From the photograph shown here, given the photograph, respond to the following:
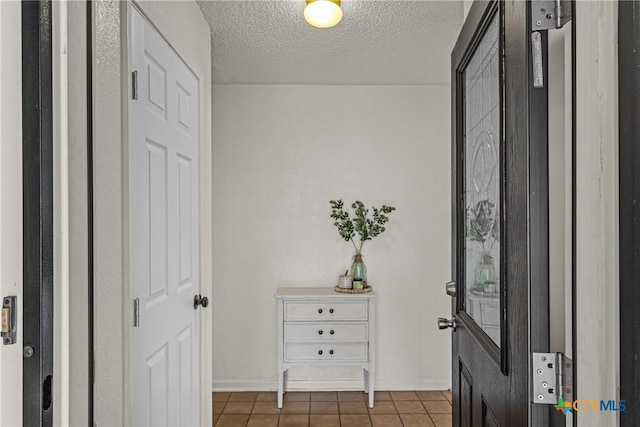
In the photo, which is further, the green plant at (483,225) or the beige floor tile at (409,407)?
the beige floor tile at (409,407)

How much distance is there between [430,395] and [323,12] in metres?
2.88

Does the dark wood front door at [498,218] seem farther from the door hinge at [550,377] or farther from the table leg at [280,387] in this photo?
the table leg at [280,387]

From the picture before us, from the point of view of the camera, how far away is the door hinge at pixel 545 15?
968 mm

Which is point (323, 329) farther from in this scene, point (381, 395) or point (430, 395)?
point (430, 395)

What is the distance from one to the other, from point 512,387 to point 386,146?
3.07 m

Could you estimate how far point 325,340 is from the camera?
3.64 meters

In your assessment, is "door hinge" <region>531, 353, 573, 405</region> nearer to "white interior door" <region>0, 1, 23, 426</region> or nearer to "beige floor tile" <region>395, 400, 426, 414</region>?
"white interior door" <region>0, 1, 23, 426</region>

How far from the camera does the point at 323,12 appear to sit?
89.4 inches

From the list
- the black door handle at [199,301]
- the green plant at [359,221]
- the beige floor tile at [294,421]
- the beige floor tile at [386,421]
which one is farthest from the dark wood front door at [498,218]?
the green plant at [359,221]

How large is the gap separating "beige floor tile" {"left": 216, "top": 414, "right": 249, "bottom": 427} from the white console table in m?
0.34

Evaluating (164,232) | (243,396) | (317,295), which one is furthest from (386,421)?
(164,232)

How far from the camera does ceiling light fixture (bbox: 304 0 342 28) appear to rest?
2244 mm

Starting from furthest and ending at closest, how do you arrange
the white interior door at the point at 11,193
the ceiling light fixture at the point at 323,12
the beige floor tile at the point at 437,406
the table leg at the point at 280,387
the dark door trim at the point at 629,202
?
1. the table leg at the point at 280,387
2. the beige floor tile at the point at 437,406
3. the ceiling light fixture at the point at 323,12
4. the white interior door at the point at 11,193
5. the dark door trim at the point at 629,202

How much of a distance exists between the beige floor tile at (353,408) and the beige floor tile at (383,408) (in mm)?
62
